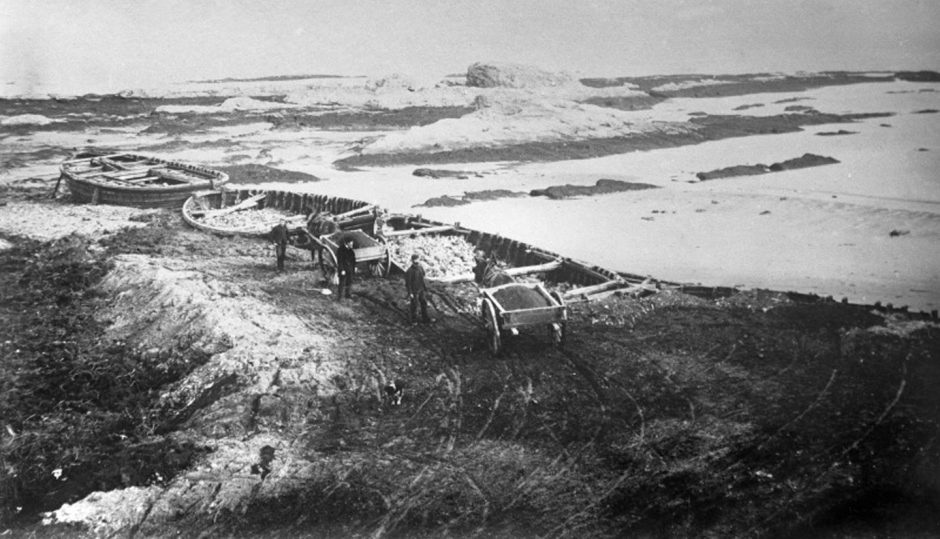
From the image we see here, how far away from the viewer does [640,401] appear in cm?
752

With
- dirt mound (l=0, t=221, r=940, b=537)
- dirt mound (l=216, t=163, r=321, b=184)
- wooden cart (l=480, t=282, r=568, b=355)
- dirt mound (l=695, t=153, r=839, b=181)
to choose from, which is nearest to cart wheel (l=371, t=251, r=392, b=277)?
dirt mound (l=0, t=221, r=940, b=537)

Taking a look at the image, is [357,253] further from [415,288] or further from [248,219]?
[248,219]

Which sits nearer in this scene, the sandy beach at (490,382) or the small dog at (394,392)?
the sandy beach at (490,382)

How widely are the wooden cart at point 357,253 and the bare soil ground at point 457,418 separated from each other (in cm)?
116

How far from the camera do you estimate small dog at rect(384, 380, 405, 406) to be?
761cm

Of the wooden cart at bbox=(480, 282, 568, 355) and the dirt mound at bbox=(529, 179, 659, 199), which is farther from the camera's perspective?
the dirt mound at bbox=(529, 179, 659, 199)

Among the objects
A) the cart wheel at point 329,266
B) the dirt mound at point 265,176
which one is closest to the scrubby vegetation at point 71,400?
the cart wheel at point 329,266

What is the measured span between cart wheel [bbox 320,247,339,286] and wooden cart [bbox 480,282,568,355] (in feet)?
12.0

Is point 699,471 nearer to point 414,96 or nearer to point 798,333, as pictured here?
point 798,333

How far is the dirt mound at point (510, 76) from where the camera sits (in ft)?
163

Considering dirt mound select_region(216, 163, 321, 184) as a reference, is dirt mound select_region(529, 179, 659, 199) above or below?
above

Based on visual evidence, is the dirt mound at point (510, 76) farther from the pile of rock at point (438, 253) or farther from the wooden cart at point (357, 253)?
the wooden cart at point (357, 253)

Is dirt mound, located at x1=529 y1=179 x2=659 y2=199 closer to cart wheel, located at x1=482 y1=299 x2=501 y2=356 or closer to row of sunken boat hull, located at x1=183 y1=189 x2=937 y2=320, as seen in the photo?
row of sunken boat hull, located at x1=183 y1=189 x2=937 y2=320

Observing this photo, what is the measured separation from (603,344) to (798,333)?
2.82 m
